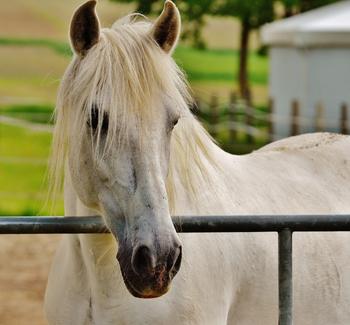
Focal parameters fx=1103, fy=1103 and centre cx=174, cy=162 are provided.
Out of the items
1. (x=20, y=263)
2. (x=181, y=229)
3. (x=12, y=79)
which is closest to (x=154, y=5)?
(x=12, y=79)

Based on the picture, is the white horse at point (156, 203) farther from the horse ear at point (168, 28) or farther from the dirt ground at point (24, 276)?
the dirt ground at point (24, 276)

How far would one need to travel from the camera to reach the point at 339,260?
4.40 m

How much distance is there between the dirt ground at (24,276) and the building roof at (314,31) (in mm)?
11619

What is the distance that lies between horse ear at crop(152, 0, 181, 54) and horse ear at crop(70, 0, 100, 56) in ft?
0.72

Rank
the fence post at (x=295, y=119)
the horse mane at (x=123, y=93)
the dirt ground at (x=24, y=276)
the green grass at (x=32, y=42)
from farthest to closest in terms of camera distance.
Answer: the green grass at (x=32, y=42) → the fence post at (x=295, y=119) → the dirt ground at (x=24, y=276) → the horse mane at (x=123, y=93)

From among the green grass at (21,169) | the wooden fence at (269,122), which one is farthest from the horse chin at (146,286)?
the wooden fence at (269,122)

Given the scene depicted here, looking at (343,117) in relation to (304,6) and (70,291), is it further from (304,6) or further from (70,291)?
(70,291)

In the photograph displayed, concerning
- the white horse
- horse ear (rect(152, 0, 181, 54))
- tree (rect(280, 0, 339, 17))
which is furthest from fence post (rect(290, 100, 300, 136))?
horse ear (rect(152, 0, 181, 54))

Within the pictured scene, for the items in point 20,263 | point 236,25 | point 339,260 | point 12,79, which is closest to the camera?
point 339,260

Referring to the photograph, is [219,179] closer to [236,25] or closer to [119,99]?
[119,99]

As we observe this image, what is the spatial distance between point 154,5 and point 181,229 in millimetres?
27144

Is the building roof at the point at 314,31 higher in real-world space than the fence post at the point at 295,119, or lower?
higher

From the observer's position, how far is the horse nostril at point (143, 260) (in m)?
3.18

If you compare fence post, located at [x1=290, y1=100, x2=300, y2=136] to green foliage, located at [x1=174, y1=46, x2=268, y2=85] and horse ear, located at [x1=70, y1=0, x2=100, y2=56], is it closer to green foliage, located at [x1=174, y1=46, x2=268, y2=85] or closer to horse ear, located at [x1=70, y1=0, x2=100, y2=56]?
horse ear, located at [x1=70, y1=0, x2=100, y2=56]
